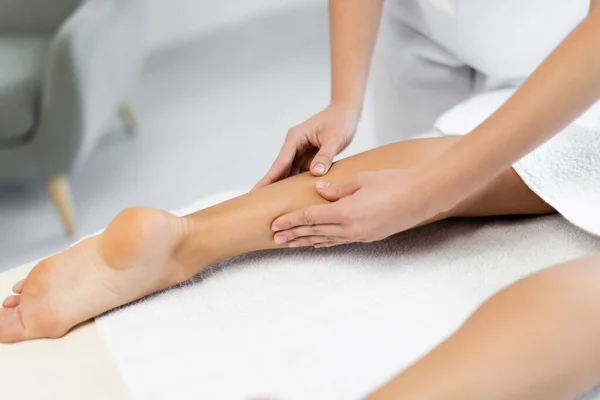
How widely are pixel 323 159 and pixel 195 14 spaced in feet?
6.59

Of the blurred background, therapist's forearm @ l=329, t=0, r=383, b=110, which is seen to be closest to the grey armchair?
the blurred background

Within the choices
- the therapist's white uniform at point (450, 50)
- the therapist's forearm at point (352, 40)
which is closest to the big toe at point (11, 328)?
the therapist's forearm at point (352, 40)

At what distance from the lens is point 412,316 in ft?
2.99

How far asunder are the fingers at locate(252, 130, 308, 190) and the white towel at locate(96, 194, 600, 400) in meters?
0.12

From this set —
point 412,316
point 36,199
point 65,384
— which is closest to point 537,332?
point 412,316

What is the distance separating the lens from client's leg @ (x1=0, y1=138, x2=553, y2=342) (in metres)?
0.94

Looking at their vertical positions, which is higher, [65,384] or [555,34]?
[555,34]

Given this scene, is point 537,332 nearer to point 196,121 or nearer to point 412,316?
point 412,316

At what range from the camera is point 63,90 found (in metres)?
1.83

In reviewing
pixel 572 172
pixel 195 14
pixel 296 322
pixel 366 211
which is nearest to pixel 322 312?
pixel 296 322

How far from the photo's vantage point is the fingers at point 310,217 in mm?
941

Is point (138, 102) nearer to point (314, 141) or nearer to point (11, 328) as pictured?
point (314, 141)

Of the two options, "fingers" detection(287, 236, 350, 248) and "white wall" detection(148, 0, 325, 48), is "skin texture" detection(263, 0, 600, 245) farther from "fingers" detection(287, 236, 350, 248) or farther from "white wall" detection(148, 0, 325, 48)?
"white wall" detection(148, 0, 325, 48)

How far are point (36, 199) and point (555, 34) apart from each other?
5.25 feet
